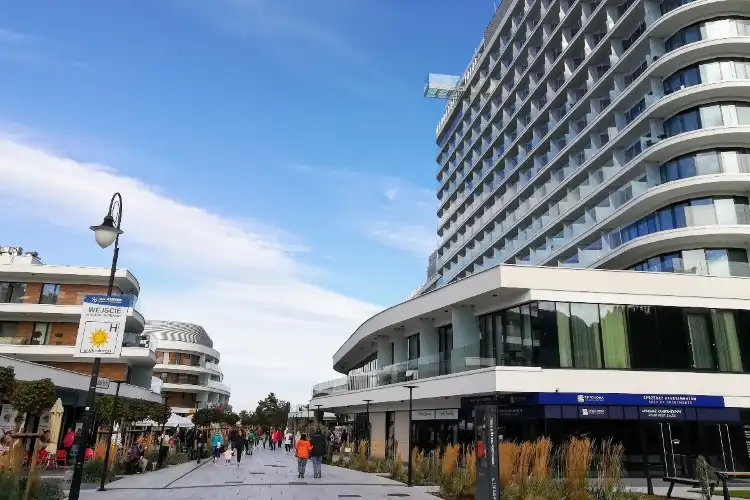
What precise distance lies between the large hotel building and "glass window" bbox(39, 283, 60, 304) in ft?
72.5

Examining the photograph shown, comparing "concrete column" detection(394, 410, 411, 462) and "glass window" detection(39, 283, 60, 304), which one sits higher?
"glass window" detection(39, 283, 60, 304)

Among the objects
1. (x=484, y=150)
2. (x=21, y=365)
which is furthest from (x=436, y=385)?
(x=484, y=150)

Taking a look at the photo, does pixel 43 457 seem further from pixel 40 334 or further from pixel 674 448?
pixel 674 448

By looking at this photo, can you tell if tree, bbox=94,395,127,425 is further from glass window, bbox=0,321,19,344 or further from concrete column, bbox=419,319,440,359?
glass window, bbox=0,321,19,344

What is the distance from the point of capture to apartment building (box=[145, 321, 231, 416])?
260 ft

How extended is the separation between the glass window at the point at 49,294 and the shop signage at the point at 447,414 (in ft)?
102

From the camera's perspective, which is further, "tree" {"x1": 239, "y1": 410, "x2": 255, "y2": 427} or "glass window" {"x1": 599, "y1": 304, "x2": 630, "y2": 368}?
"tree" {"x1": 239, "y1": 410, "x2": 255, "y2": 427}

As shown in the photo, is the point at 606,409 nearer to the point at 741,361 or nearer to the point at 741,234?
the point at 741,361

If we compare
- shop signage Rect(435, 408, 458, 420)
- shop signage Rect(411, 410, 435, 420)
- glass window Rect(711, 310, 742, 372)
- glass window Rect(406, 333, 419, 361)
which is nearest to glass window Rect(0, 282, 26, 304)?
glass window Rect(406, 333, 419, 361)

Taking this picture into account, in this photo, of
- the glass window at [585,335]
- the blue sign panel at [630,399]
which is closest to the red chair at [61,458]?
the blue sign panel at [630,399]

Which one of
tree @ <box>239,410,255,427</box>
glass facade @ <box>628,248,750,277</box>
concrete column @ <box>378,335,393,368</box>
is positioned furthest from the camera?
tree @ <box>239,410,255,427</box>

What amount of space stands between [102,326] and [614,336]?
65.1 feet

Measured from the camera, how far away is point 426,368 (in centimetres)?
2800

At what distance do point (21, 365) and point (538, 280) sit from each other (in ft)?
83.5
